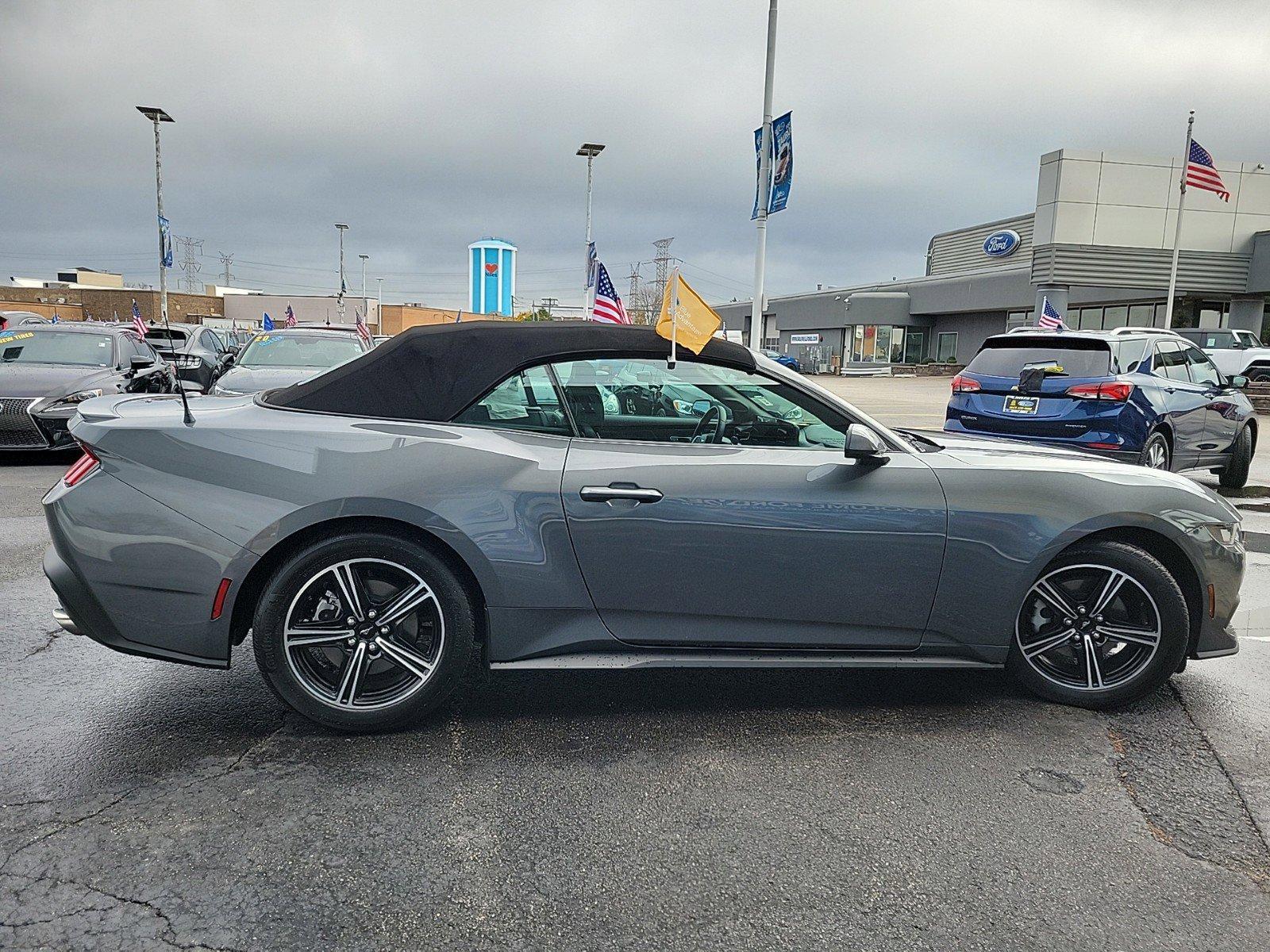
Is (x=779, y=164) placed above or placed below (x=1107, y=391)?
above

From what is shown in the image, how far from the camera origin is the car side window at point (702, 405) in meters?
3.70

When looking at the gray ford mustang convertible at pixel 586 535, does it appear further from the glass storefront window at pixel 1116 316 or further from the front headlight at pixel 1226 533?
the glass storefront window at pixel 1116 316

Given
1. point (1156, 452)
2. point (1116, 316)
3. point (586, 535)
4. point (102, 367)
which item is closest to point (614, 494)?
point (586, 535)

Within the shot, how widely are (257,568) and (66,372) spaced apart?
29.4 ft

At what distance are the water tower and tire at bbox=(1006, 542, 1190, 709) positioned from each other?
346 ft

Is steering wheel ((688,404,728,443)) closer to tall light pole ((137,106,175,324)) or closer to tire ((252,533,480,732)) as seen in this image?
tire ((252,533,480,732))

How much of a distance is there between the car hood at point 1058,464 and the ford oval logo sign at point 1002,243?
53360 mm

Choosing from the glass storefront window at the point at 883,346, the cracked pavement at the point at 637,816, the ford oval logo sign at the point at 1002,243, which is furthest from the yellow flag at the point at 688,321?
Answer: the glass storefront window at the point at 883,346

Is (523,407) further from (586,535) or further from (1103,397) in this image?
Result: (1103,397)

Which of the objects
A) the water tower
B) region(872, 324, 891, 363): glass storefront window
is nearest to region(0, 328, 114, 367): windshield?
region(872, 324, 891, 363): glass storefront window


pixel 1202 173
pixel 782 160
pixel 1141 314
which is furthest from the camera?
pixel 1141 314

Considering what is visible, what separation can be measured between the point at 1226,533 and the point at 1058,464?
0.78m

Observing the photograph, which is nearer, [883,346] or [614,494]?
[614,494]

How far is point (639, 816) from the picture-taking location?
117 inches
